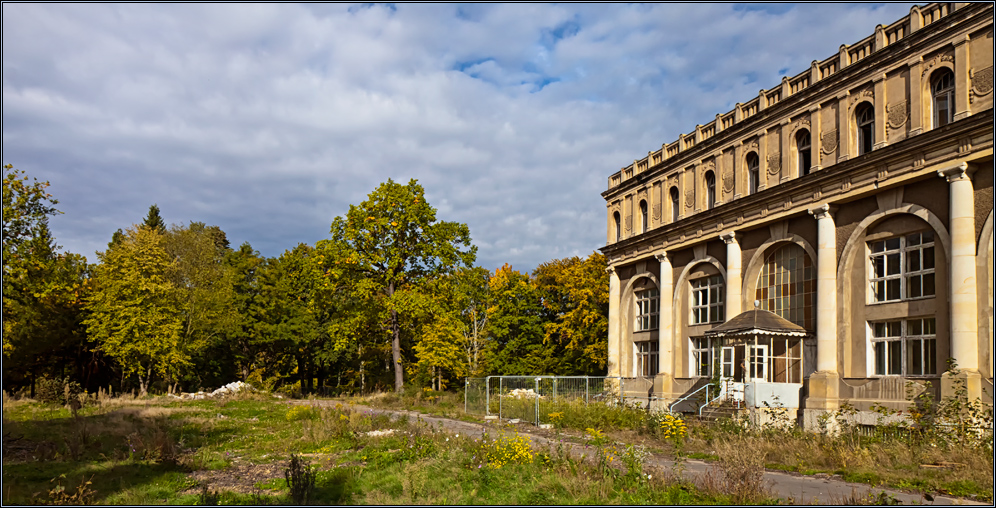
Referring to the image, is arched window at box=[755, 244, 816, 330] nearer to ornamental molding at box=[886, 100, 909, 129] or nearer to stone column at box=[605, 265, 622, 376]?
ornamental molding at box=[886, 100, 909, 129]

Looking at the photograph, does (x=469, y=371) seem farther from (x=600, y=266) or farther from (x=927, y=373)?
(x=927, y=373)

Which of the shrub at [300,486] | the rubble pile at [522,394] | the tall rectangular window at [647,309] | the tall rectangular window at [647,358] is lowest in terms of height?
the rubble pile at [522,394]

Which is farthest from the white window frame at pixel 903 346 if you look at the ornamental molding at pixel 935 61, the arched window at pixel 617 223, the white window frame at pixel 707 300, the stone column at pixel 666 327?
the arched window at pixel 617 223

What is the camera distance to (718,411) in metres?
26.2

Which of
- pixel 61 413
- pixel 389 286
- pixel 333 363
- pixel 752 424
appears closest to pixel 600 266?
pixel 389 286

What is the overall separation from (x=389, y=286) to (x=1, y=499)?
32.0m

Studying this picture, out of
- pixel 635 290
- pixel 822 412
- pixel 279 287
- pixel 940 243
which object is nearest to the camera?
pixel 940 243

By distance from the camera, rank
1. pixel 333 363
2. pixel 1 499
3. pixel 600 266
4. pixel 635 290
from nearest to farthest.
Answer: pixel 1 499 → pixel 635 290 → pixel 600 266 → pixel 333 363

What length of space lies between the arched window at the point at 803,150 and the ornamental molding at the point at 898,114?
14.4ft

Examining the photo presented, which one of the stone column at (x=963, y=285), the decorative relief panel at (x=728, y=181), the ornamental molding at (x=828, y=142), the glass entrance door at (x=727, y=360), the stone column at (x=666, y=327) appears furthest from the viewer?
the stone column at (x=666, y=327)

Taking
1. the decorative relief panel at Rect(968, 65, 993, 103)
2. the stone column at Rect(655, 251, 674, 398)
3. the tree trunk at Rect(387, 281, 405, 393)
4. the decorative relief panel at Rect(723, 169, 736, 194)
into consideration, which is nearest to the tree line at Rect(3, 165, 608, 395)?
the tree trunk at Rect(387, 281, 405, 393)

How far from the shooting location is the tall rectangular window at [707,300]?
3309 cm

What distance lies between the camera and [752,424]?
22.2 meters

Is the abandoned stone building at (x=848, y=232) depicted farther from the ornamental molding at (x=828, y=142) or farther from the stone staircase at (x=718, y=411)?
the stone staircase at (x=718, y=411)
